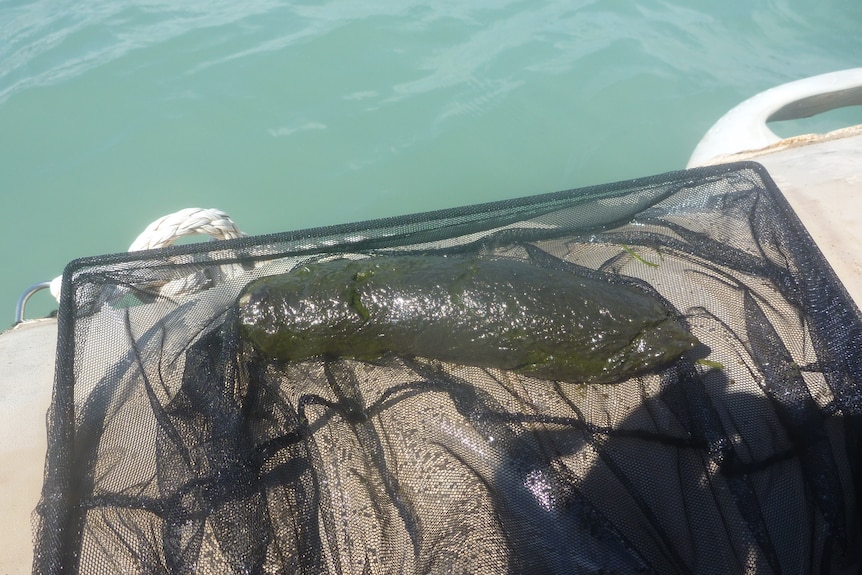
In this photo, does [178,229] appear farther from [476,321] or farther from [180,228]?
[476,321]

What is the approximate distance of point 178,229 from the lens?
132 inches

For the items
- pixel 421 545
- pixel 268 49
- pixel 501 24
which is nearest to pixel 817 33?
pixel 501 24

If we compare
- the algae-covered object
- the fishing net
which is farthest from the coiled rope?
the algae-covered object

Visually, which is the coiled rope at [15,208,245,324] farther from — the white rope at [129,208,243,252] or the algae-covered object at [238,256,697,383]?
the algae-covered object at [238,256,697,383]

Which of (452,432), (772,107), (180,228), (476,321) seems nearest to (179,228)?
(180,228)

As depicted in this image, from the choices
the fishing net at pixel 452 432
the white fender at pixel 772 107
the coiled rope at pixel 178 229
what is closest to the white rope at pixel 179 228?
the coiled rope at pixel 178 229

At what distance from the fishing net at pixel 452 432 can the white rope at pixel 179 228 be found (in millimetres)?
510

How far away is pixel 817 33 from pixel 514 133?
7.72 m

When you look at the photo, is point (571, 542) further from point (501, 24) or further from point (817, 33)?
point (817, 33)

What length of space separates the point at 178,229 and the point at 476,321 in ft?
7.38

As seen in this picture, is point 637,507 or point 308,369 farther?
point 308,369

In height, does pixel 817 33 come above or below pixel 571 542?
above

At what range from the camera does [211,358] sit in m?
2.53

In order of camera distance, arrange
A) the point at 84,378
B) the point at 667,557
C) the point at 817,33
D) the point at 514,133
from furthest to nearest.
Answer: the point at 817,33
the point at 514,133
the point at 84,378
the point at 667,557
